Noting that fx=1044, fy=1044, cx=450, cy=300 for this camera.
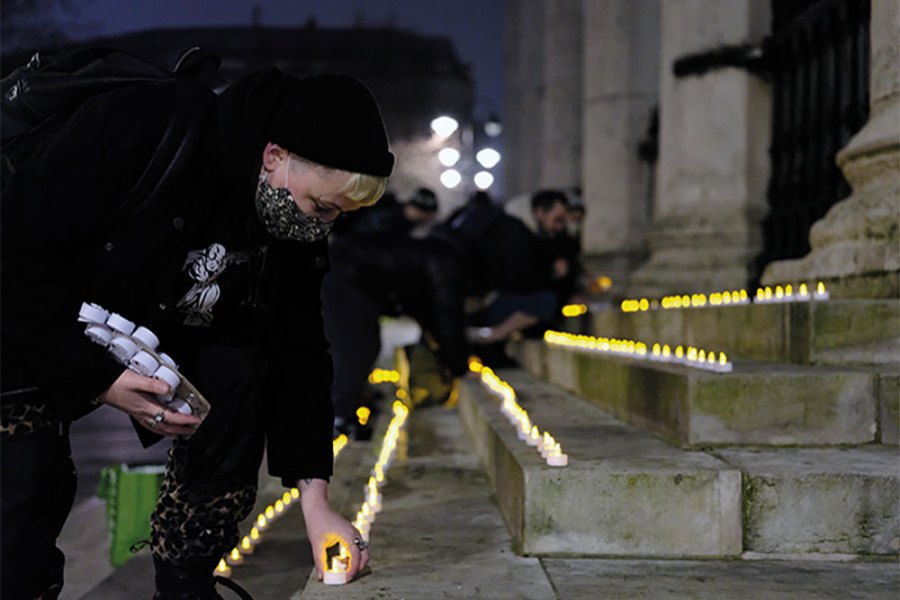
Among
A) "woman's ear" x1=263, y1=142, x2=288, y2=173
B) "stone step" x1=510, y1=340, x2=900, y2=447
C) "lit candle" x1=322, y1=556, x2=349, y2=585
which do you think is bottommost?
"lit candle" x1=322, y1=556, x2=349, y2=585

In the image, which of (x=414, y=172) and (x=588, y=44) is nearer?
(x=588, y=44)

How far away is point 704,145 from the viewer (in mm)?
7105

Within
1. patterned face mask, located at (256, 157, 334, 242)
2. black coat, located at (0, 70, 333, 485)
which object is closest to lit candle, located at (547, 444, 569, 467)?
black coat, located at (0, 70, 333, 485)

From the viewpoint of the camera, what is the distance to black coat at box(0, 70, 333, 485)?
2.32m

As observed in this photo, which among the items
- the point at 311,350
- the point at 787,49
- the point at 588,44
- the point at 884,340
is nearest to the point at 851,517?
the point at 884,340

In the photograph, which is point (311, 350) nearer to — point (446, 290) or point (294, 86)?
point (294, 86)

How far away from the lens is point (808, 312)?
13.8 ft

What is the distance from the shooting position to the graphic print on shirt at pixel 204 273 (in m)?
2.64

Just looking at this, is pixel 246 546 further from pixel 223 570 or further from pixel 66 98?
pixel 66 98

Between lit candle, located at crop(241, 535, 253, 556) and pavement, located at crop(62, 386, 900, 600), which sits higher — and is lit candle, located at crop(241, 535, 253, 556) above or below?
below

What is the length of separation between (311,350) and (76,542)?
283 cm

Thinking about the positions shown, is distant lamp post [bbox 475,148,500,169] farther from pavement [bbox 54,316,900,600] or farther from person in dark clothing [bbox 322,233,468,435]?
pavement [bbox 54,316,900,600]

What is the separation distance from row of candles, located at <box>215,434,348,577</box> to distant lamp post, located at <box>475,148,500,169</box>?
23.4m

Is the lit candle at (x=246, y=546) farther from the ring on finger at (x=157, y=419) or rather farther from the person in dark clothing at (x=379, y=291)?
the person in dark clothing at (x=379, y=291)
